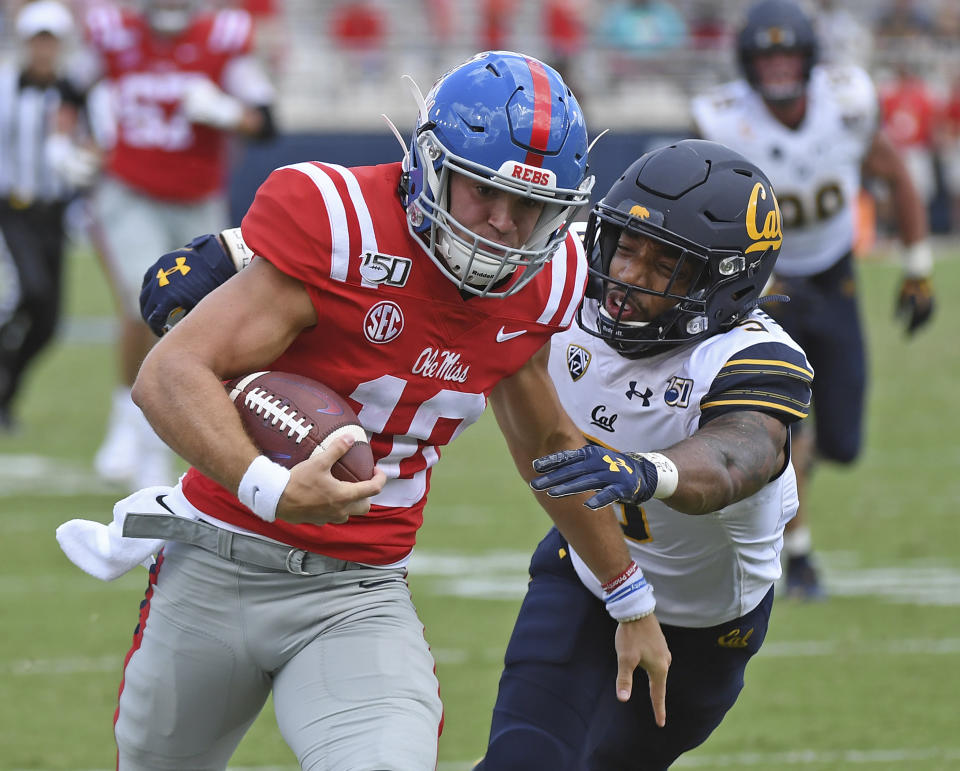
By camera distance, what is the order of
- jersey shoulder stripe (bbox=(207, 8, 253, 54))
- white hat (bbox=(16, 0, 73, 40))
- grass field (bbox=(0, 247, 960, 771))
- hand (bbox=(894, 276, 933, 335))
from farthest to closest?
white hat (bbox=(16, 0, 73, 40)), jersey shoulder stripe (bbox=(207, 8, 253, 54)), hand (bbox=(894, 276, 933, 335)), grass field (bbox=(0, 247, 960, 771))

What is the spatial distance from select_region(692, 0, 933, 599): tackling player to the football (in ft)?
11.6

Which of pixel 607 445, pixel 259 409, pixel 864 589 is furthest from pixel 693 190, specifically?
pixel 864 589

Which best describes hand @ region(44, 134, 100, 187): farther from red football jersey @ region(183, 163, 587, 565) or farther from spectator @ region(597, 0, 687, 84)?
spectator @ region(597, 0, 687, 84)

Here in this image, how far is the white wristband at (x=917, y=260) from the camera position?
669cm

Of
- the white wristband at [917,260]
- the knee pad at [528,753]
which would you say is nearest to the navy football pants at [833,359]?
the white wristband at [917,260]

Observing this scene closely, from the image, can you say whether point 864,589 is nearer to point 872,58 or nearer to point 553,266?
point 553,266

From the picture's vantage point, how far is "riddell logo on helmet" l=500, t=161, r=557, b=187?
9.17 ft

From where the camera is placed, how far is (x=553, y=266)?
3080mm

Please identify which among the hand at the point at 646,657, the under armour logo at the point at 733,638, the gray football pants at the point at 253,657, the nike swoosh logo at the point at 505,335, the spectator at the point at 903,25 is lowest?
the spectator at the point at 903,25

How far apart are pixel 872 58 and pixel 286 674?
1943 centimetres

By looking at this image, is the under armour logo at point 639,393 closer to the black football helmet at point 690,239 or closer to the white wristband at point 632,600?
the black football helmet at point 690,239

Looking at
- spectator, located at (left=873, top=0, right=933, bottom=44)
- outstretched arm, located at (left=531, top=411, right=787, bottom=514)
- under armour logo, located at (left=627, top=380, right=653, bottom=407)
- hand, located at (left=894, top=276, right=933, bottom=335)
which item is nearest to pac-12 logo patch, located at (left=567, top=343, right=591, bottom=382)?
under armour logo, located at (left=627, top=380, right=653, bottom=407)

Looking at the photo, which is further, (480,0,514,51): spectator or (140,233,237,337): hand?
(480,0,514,51): spectator

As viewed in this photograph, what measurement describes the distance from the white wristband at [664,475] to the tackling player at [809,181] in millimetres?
3348
